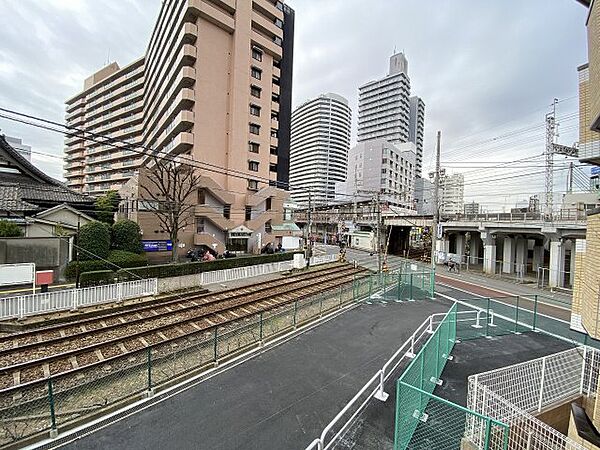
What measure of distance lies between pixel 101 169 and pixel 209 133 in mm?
38927

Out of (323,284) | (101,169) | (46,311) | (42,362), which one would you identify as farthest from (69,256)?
(101,169)

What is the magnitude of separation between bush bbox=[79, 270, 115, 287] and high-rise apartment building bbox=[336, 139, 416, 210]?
5958 cm

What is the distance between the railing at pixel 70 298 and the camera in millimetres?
10953

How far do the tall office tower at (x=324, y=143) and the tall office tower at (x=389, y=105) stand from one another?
39.2 feet

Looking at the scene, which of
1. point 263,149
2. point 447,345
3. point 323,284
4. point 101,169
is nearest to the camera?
point 447,345

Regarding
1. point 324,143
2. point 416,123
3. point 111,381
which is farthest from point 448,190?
point 111,381

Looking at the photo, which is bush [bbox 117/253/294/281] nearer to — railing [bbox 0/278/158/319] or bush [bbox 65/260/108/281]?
railing [bbox 0/278/158/319]

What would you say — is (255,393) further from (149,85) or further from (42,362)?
(149,85)

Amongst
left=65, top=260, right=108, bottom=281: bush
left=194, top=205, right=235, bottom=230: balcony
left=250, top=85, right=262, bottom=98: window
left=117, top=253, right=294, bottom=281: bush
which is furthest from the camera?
left=250, top=85, right=262, bottom=98: window

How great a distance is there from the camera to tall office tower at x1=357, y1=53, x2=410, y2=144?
97.5 metres

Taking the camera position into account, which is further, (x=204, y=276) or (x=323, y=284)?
(x=323, y=284)

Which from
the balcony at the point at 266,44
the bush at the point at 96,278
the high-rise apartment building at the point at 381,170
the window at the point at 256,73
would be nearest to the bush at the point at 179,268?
the bush at the point at 96,278

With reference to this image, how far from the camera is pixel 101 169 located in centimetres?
5547

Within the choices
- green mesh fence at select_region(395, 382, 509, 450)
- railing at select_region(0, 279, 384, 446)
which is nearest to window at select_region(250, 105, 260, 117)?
railing at select_region(0, 279, 384, 446)
